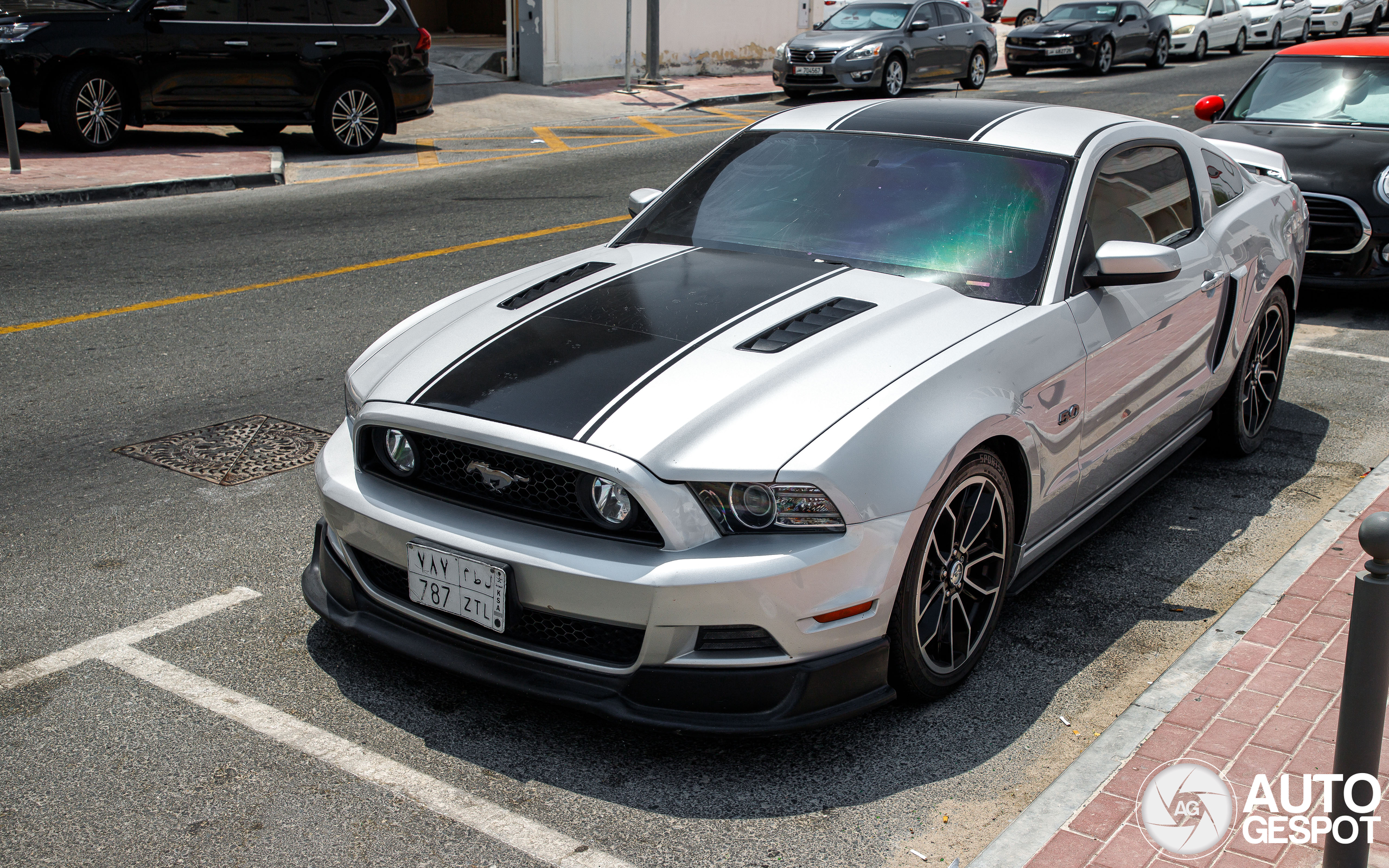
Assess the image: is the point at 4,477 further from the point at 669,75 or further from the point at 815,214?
the point at 669,75

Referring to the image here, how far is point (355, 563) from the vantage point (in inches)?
149

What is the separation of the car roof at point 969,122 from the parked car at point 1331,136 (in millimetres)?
2602

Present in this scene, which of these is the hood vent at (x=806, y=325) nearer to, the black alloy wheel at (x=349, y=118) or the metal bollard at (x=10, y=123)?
the metal bollard at (x=10, y=123)

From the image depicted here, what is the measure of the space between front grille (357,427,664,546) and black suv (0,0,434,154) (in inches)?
457

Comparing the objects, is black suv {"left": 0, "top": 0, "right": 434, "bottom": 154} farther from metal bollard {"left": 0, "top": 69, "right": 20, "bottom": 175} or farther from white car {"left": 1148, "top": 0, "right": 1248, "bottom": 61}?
white car {"left": 1148, "top": 0, "right": 1248, "bottom": 61}

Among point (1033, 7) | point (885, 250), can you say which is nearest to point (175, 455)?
point (885, 250)

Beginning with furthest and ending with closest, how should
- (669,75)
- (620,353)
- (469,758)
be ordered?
(669,75) → (620,353) → (469,758)

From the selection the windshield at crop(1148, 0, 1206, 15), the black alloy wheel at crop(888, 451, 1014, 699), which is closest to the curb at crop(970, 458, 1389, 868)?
the black alloy wheel at crop(888, 451, 1014, 699)

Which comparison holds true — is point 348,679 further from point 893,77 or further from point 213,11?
point 893,77

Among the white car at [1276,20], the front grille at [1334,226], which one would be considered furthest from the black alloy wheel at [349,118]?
the white car at [1276,20]

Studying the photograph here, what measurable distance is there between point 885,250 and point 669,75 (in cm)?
2209

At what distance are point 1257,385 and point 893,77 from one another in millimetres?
17673

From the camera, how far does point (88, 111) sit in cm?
1380

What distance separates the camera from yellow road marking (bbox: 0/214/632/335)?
771 centimetres
